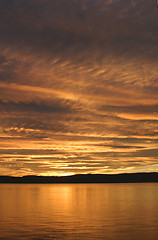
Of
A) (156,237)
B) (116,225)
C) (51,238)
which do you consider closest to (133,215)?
(116,225)

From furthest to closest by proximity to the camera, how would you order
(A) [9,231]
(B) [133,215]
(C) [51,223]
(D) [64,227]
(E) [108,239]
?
(B) [133,215]
(C) [51,223]
(D) [64,227]
(A) [9,231]
(E) [108,239]

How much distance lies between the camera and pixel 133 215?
5019cm

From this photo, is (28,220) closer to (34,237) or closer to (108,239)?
(34,237)

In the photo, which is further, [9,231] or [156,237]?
[9,231]

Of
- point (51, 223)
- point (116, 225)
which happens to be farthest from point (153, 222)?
point (51, 223)

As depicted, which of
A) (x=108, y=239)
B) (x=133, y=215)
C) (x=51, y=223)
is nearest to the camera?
(x=108, y=239)

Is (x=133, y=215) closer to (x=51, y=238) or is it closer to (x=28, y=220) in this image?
(x=28, y=220)

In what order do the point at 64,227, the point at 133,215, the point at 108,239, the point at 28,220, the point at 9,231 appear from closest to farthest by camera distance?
1. the point at 108,239
2. the point at 9,231
3. the point at 64,227
4. the point at 28,220
5. the point at 133,215

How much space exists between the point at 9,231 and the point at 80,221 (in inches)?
453

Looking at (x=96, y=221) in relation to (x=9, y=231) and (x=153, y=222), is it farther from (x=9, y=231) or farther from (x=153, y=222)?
(x=9, y=231)

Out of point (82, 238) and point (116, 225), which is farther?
point (116, 225)

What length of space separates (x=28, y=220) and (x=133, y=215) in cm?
1647

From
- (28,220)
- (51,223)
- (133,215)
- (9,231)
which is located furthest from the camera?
(133,215)

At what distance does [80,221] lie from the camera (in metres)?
43.7
